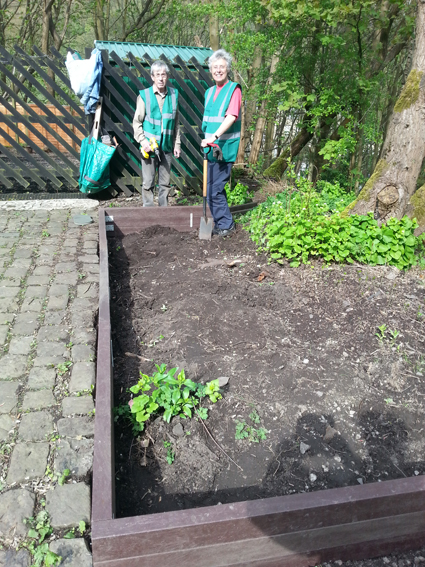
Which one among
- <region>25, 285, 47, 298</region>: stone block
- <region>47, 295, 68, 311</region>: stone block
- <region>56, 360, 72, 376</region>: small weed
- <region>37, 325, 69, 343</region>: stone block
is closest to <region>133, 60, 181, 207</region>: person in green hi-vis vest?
<region>25, 285, 47, 298</region>: stone block

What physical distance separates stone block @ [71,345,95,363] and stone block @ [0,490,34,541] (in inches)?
41.9

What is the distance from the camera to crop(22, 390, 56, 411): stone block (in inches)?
106

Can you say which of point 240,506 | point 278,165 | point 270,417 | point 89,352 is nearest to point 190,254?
point 89,352

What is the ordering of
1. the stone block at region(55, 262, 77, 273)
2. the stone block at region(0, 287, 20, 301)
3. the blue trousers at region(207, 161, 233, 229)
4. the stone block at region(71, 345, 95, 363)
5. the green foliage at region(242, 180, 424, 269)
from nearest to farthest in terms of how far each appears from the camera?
the stone block at region(71, 345, 95, 363), the stone block at region(0, 287, 20, 301), the green foliage at region(242, 180, 424, 269), the stone block at region(55, 262, 77, 273), the blue trousers at region(207, 161, 233, 229)

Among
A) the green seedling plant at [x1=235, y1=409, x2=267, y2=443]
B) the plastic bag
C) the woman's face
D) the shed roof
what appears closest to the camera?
the green seedling plant at [x1=235, y1=409, x2=267, y2=443]

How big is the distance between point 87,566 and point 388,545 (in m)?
1.40

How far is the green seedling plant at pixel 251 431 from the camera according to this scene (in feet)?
8.57

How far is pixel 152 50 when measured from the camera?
23.6ft

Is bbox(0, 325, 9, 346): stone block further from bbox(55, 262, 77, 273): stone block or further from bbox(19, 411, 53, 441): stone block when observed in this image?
bbox(55, 262, 77, 273): stone block

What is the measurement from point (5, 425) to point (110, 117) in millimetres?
5236

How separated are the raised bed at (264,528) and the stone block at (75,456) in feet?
1.03

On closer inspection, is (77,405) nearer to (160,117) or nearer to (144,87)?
(160,117)

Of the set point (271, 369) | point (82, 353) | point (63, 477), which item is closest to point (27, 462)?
point (63, 477)

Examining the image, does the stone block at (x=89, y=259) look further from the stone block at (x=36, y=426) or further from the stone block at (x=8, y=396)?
the stone block at (x=36, y=426)
